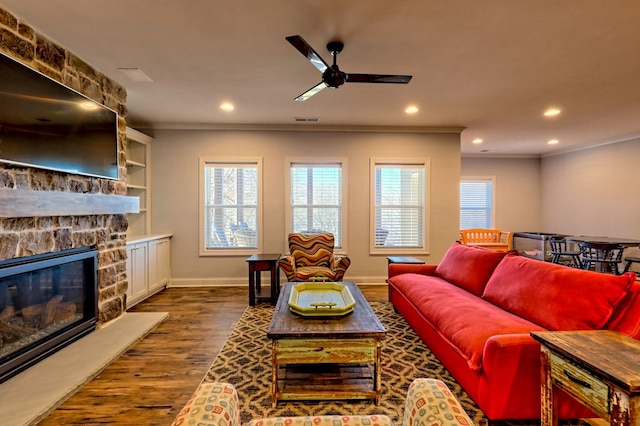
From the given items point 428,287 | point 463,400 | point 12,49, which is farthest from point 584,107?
point 12,49

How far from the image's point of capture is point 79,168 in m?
2.76

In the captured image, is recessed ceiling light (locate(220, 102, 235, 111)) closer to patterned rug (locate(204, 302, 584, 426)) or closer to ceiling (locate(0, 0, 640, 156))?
ceiling (locate(0, 0, 640, 156))

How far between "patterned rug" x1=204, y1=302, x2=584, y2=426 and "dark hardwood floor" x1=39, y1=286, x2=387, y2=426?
0.18 metres

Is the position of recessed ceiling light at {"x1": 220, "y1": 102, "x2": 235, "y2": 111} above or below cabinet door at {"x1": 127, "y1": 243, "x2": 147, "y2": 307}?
above

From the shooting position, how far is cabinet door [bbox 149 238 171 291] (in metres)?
4.48

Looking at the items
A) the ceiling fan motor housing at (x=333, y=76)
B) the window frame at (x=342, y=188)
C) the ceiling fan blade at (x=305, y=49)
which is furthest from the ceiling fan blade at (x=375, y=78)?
the window frame at (x=342, y=188)

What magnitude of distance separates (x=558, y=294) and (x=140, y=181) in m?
5.52

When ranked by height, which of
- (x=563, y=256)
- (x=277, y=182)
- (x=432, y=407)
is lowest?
(x=563, y=256)

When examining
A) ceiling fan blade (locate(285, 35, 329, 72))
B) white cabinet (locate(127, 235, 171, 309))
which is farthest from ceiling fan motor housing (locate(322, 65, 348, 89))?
white cabinet (locate(127, 235, 171, 309))

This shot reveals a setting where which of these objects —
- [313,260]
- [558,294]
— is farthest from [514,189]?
[558,294]

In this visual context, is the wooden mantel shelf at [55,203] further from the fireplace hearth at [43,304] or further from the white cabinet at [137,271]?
the white cabinet at [137,271]

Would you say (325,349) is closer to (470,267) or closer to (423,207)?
(470,267)

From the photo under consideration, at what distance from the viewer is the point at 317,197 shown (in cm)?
527

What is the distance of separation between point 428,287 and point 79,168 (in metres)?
3.47
